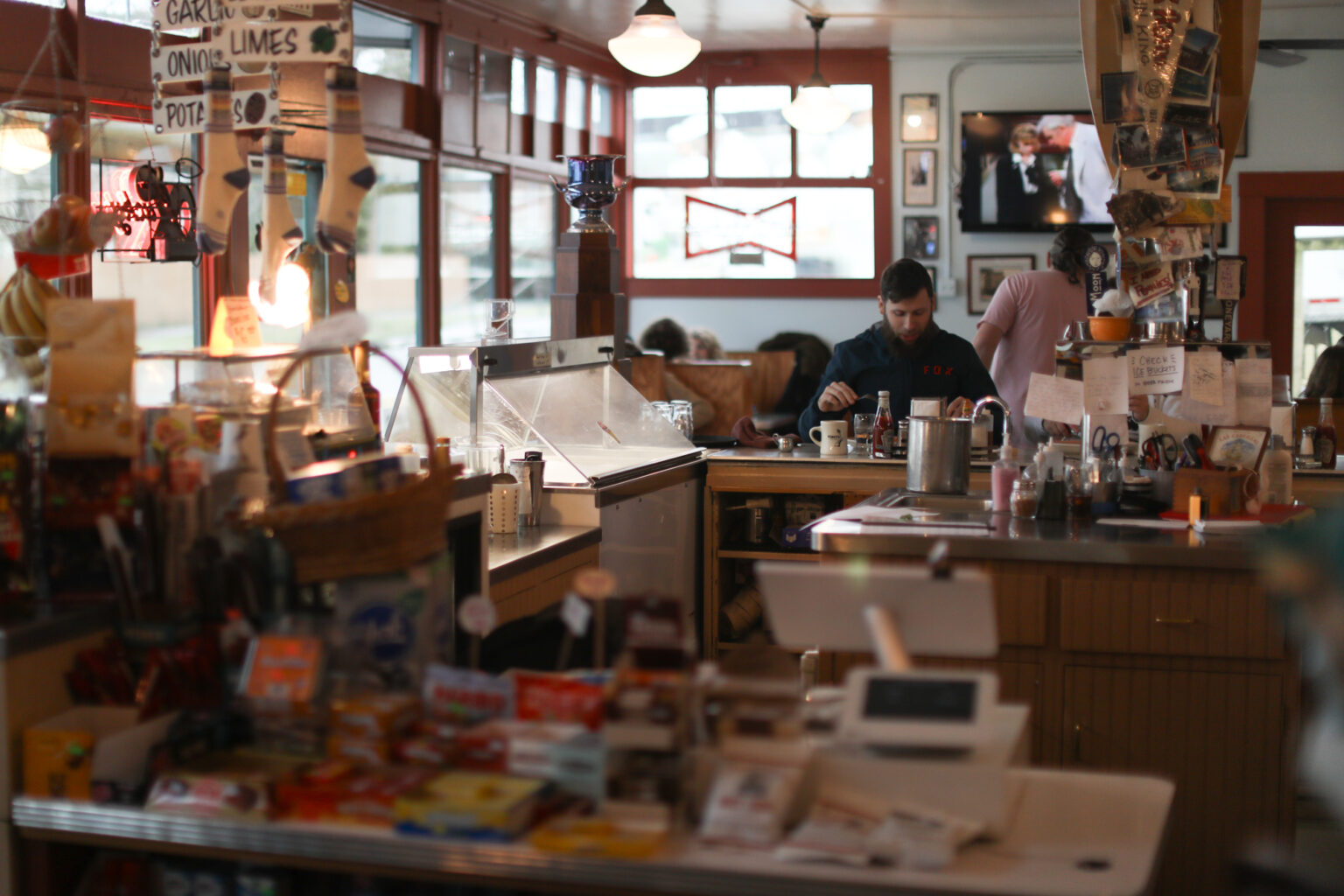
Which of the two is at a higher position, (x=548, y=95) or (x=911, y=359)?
(x=548, y=95)

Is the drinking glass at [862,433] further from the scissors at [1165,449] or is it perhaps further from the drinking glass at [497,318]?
the scissors at [1165,449]

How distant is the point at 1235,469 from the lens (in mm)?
3527

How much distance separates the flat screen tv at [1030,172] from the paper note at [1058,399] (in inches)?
227

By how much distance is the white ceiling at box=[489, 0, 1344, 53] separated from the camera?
25.0ft

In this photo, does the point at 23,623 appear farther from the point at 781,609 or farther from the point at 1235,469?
the point at 1235,469

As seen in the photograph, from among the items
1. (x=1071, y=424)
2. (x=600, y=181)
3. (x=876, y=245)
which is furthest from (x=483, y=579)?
(x=876, y=245)

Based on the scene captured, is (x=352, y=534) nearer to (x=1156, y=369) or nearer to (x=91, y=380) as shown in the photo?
(x=91, y=380)

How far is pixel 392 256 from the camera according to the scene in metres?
7.03

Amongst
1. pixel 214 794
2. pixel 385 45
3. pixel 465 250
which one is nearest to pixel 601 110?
pixel 465 250

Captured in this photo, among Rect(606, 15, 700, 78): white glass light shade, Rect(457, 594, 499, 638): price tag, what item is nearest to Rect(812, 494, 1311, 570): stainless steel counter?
Rect(457, 594, 499, 638): price tag

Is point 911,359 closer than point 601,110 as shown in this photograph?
Yes

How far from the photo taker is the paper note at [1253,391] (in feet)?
11.8

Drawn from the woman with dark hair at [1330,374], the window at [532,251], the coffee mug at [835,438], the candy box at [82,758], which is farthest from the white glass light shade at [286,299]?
the window at [532,251]

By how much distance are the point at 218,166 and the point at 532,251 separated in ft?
20.8
